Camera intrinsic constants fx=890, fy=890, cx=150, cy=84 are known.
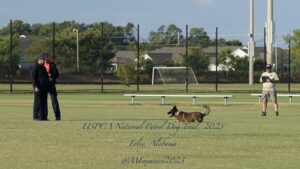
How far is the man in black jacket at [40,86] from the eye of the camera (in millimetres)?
22422

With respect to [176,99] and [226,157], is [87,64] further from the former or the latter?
[226,157]

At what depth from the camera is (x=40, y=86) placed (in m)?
22.5

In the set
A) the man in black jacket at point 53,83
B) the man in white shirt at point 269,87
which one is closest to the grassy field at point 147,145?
the man in black jacket at point 53,83

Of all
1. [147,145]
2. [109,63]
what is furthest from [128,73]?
[147,145]

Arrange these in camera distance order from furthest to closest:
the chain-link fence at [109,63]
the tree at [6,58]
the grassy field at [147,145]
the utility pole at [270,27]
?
the tree at [6,58], the chain-link fence at [109,63], the utility pole at [270,27], the grassy field at [147,145]

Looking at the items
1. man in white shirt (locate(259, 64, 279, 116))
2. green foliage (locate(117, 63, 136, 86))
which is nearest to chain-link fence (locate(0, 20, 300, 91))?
green foliage (locate(117, 63, 136, 86))

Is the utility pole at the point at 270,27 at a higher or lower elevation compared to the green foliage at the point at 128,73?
higher

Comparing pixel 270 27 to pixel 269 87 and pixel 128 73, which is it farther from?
pixel 269 87

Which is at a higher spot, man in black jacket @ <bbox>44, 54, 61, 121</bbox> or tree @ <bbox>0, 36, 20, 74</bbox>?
tree @ <bbox>0, 36, 20, 74</bbox>

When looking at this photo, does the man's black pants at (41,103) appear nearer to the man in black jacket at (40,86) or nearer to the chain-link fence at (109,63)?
the man in black jacket at (40,86)

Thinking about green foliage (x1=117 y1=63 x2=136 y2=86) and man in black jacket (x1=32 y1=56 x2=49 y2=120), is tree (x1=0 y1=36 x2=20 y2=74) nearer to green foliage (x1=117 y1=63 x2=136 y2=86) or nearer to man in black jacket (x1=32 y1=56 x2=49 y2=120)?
green foliage (x1=117 y1=63 x2=136 y2=86)

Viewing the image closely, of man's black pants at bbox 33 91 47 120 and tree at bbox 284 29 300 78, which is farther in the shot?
tree at bbox 284 29 300 78

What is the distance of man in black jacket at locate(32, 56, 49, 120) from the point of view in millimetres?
22422

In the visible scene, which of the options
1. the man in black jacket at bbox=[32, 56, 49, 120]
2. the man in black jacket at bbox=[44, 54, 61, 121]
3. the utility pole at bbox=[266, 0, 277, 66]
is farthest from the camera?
the utility pole at bbox=[266, 0, 277, 66]
